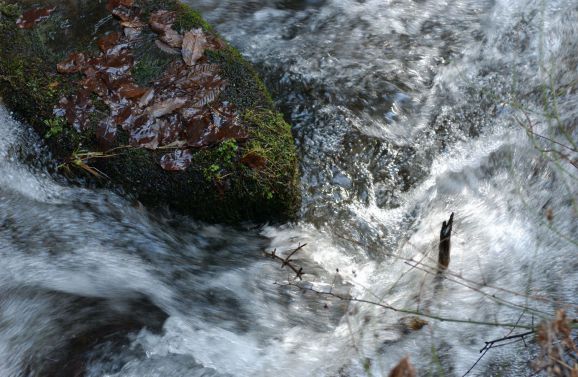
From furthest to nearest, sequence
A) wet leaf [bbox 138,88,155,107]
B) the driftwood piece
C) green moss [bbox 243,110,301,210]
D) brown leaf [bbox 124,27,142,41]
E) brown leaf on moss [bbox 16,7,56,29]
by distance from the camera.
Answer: brown leaf on moss [bbox 16,7,56,29] < brown leaf [bbox 124,27,142,41] < wet leaf [bbox 138,88,155,107] < green moss [bbox 243,110,301,210] < the driftwood piece

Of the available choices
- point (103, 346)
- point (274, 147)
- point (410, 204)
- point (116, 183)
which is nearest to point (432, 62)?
point (410, 204)

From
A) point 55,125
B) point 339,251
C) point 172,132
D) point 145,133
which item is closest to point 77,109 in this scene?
point 55,125

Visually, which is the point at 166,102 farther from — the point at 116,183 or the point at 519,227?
the point at 519,227

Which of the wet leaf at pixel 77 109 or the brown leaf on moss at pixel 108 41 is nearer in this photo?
the wet leaf at pixel 77 109

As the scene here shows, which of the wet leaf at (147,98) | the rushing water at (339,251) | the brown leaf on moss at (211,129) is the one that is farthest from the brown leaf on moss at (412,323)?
the wet leaf at (147,98)

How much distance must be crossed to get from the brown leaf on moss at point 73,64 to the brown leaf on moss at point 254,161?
1.17 meters

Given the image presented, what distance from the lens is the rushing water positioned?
129 inches

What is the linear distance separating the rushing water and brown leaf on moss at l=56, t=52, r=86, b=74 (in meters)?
0.44

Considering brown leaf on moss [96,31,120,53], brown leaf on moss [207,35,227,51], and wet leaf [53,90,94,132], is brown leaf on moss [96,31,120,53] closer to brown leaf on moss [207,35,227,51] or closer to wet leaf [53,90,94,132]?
wet leaf [53,90,94,132]

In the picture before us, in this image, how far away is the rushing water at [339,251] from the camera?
3.28 metres

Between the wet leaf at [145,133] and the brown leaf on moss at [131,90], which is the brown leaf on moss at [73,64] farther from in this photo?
the wet leaf at [145,133]

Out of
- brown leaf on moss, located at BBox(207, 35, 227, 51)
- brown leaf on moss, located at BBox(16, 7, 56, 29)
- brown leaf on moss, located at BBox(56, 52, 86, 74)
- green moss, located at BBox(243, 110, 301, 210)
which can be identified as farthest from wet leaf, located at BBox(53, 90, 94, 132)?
green moss, located at BBox(243, 110, 301, 210)

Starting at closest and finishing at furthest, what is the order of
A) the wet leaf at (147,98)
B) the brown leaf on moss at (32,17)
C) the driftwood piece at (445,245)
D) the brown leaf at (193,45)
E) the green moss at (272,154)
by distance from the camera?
the driftwood piece at (445,245), the green moss at (272,154), the wet leaf at (147,98), the brown leaf at (193,45), the brown leaf on moss at (32,17)

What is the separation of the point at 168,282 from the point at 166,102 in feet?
3.36
